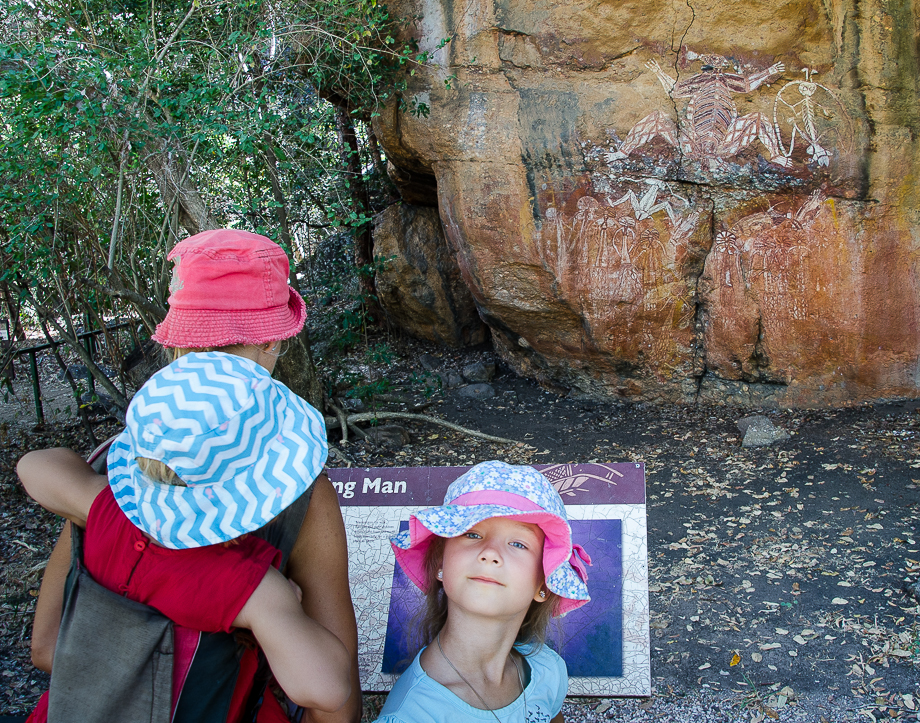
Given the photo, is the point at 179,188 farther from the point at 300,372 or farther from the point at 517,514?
the point at 517,514

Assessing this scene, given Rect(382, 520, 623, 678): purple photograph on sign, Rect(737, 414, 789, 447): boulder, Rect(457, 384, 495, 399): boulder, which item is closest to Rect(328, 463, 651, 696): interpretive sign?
Rect(382, 520, 623, 678): purple photograph on sign

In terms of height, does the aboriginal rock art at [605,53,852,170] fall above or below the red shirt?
above

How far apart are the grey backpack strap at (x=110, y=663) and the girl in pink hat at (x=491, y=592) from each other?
50 cm

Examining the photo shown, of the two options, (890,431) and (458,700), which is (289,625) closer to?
(458,700)

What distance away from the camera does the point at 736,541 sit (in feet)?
10.5

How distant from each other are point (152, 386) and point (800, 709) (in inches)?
79.1

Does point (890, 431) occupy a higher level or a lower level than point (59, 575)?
lower

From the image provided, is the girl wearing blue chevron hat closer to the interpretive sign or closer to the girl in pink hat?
the girl in pink hat

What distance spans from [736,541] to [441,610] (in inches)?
72.7

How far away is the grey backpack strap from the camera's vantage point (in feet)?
4.20

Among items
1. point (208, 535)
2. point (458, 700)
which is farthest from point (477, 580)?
point (208, 535)

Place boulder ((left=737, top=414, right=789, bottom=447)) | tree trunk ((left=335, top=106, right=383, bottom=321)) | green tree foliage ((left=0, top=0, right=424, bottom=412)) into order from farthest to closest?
tree trunk ((left=335, top=106, right=383, bottom=321)) → boulder ((left=737, top=414, right=789, bottom=447)) → green tree foliage ((left=0, top=0, right=424, bottom=412))

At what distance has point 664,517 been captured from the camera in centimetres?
349

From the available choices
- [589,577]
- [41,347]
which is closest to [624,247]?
[589,577]
